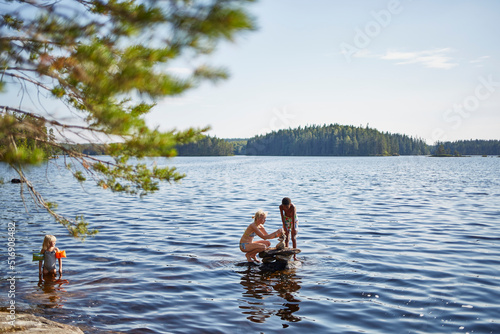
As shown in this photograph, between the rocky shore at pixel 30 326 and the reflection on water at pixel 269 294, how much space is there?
11.6 ft

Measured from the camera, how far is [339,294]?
32.6 ft

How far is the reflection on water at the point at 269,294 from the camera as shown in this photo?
8766 mm

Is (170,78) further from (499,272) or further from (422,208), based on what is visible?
(422,208)

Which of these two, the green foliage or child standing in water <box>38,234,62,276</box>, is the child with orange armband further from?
the green foliage

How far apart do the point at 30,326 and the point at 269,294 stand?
510 centimetres

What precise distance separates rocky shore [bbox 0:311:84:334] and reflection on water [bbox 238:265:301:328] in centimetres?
352

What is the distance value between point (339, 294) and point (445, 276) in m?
3.44

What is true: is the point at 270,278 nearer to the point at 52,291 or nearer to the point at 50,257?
the point at 52,291

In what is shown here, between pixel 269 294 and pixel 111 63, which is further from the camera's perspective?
pixel 269 294

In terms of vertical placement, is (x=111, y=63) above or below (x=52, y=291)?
above

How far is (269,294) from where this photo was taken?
9930 millimetres

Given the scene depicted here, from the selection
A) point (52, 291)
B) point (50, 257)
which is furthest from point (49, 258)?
point (52, 291)

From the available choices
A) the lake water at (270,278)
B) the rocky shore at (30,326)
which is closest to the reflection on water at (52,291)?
the lake water at (270,278)

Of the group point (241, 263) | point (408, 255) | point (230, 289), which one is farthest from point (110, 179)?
point (408, 255)
